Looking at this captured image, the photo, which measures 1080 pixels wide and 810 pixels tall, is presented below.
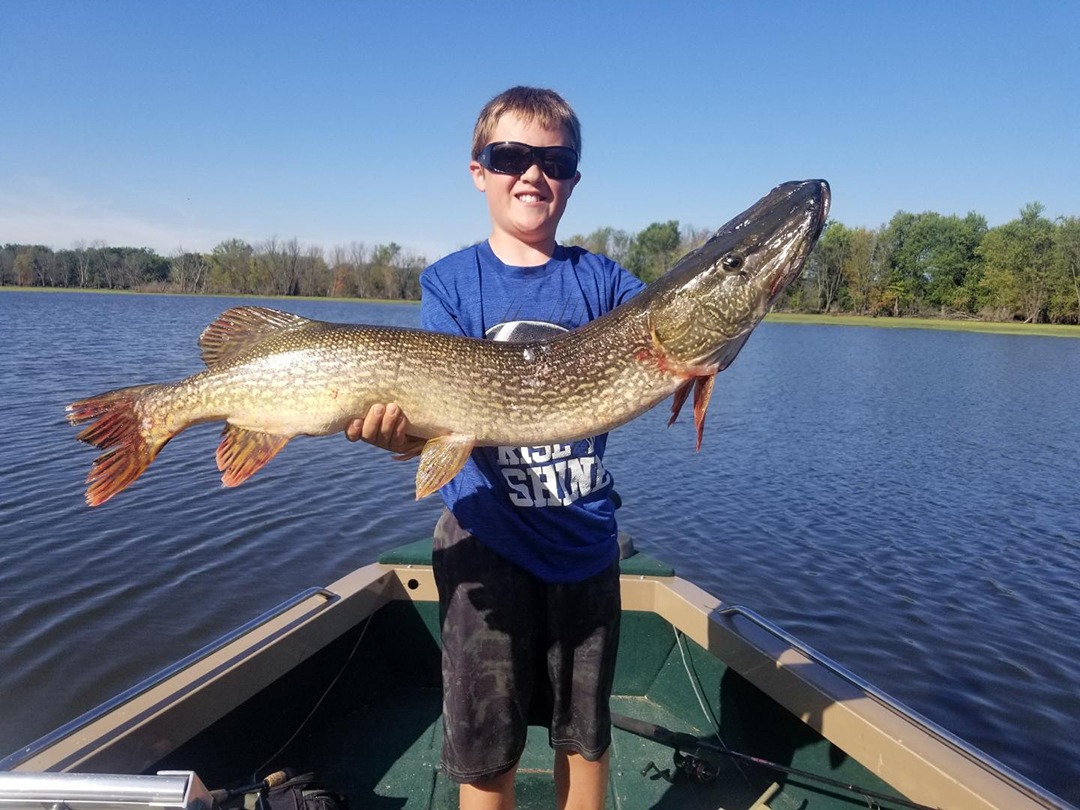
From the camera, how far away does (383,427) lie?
2479 mm

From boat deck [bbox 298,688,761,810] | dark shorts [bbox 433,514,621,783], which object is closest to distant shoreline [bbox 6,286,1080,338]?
boat deck [bbox 298,688,761,810]

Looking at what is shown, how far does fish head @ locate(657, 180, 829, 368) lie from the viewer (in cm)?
234

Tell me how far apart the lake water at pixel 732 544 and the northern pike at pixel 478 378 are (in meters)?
5.02

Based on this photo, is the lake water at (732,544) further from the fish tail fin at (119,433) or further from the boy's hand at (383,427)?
the boy's hand at (383,427)

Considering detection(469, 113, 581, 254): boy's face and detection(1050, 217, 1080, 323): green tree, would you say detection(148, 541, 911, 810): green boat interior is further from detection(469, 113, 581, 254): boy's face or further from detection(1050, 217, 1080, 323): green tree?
detection(1050, 217, 1080, 323): green tree

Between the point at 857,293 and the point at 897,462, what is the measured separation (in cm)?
6141

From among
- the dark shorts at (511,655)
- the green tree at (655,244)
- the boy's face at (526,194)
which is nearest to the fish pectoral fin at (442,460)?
the dark shorts at (511,655)

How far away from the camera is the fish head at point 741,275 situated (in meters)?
2.34

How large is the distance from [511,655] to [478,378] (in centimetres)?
98

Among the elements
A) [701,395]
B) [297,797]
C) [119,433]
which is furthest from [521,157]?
[297,797]

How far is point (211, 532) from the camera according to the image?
30.8ft

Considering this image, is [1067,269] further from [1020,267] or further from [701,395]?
[701,395]

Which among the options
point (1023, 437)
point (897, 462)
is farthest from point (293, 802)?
point (1023, 437)

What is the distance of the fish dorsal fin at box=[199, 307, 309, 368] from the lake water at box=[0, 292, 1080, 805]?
16.5ft
